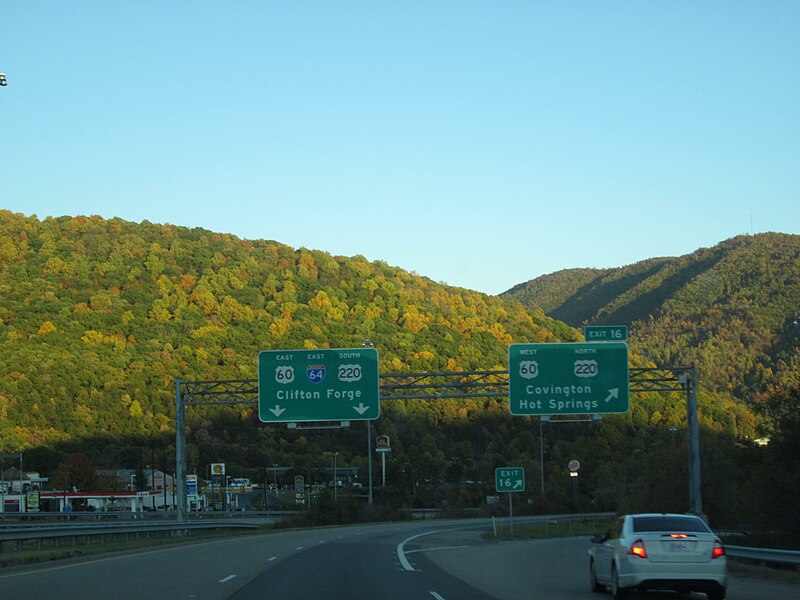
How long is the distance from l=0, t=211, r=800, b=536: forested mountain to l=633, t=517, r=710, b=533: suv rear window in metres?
64.7

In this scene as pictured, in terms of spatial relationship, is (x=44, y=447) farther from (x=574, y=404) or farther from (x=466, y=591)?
(x=466, y=591)

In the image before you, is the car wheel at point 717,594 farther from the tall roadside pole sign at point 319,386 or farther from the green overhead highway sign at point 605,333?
the tall roadside pole sign at point 319,386

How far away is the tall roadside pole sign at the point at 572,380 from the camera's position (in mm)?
38594

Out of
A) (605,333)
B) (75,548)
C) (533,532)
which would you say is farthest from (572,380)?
(75,548)

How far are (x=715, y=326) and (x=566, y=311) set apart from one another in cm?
4123

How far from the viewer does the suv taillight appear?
1602 cm

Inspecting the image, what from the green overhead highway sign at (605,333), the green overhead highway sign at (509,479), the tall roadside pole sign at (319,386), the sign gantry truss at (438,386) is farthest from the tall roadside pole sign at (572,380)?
the green overhead highway sign at (509,479)

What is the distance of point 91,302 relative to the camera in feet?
355

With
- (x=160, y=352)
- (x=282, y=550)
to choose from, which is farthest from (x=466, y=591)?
(x=160, y=352)

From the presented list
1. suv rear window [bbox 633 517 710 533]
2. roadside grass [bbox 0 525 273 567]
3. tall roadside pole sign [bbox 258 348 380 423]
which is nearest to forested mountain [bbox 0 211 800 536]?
tall roadside pole sign [bbox 258 348 380 423]

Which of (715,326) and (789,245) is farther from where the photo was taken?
(789,245)

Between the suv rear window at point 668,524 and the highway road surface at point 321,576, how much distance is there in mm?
1354

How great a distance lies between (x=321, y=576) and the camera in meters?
21.2

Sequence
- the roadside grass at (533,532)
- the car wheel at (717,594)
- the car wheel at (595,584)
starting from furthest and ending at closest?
1. the roadside grass at (533,532)
2. the car wheel at (595,584)
3. the car wheel at (717,594)
